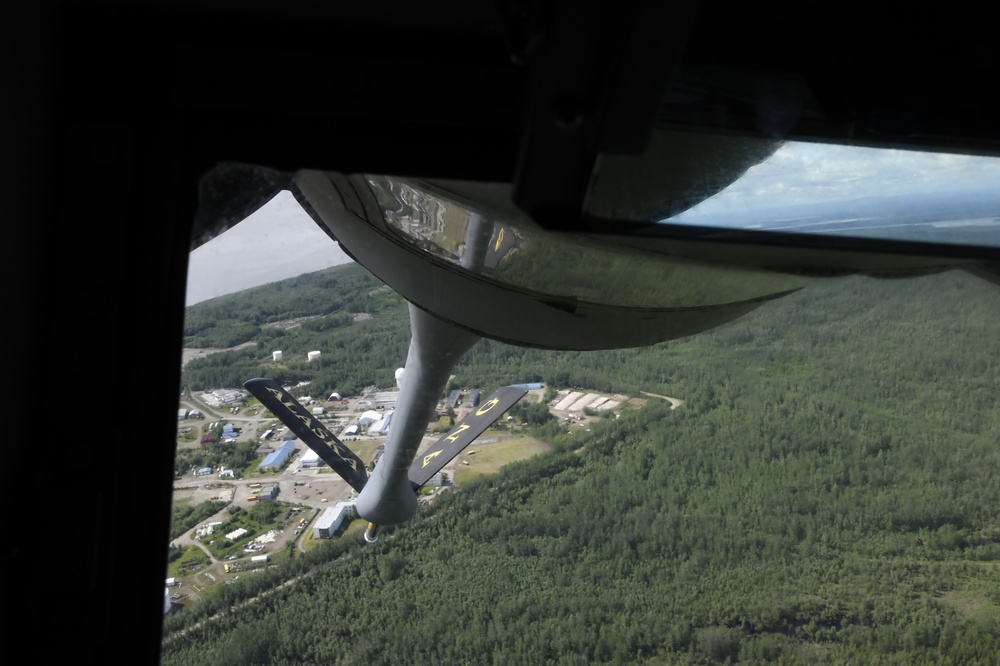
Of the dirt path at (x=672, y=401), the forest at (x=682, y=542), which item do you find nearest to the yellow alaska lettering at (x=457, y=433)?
the forest at (x=682, y=542)

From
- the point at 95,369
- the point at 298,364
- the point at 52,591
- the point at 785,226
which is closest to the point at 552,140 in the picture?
the point at 785,226

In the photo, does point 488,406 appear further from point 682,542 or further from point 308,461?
point 682,542

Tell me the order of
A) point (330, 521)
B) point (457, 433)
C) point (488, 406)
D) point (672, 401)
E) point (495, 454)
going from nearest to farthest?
1. point (488, 406)
2. point (457, 433)
3. point (330, 521)
4. point (672, 401)
5. point (495, 454)

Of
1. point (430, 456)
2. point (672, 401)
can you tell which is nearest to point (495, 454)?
point (672, 401)

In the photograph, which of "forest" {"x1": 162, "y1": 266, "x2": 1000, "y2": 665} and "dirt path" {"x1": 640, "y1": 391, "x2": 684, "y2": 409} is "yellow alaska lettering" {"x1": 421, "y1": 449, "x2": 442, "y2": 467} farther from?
"dirt path" {"x1": 640, "y1": 391, "x2": 684, "y2": 409}

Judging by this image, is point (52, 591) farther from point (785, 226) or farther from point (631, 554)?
point (631, 554)

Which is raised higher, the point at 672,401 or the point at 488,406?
the point at 672,401

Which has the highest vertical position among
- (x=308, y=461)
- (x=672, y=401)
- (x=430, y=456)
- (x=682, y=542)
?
(x=672, y=401)
